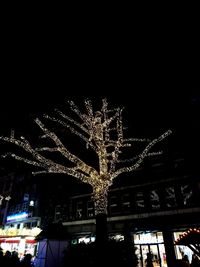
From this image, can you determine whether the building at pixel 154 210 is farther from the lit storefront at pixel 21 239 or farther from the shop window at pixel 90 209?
the lit storefront at pixel 21 239

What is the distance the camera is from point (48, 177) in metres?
26.8

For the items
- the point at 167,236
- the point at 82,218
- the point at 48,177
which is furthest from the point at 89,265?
the point at 48,177

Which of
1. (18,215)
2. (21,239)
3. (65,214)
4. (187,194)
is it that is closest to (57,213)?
(65,214)

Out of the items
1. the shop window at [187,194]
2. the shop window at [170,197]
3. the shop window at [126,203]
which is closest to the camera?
the shop window at [187,194]

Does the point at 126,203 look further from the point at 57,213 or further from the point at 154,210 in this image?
the point at 57,213

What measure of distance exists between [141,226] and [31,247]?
1232 centimetres

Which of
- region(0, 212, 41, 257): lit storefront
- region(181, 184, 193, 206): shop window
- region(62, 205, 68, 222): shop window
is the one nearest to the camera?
region(181, 184, 193, 206): shop window

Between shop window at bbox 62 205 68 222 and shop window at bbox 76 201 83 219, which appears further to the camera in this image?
shop window at bbox 62 205 68 222

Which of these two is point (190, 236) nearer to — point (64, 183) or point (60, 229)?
point (60, 229)

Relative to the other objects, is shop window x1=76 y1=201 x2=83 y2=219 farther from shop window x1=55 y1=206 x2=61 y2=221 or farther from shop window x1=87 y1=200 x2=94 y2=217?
shop window x1=55 y1=206 x2=61 y2=221

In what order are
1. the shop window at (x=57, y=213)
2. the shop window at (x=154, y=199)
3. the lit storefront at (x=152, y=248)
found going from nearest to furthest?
the lit storefront at (x=152, y=248)
the shop window at (x=154, y=199)
the shop window at (x=57, y=213)

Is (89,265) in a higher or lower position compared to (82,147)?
lower

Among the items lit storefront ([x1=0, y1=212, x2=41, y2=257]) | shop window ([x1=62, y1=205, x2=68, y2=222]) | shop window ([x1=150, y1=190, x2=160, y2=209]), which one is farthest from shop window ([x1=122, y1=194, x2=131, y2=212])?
lit storefront ([x1=0, y1=212, x2=41, y2=257])

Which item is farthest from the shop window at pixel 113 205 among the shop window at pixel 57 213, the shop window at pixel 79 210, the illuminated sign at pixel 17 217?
the illuminated sign at pixel 17 217
